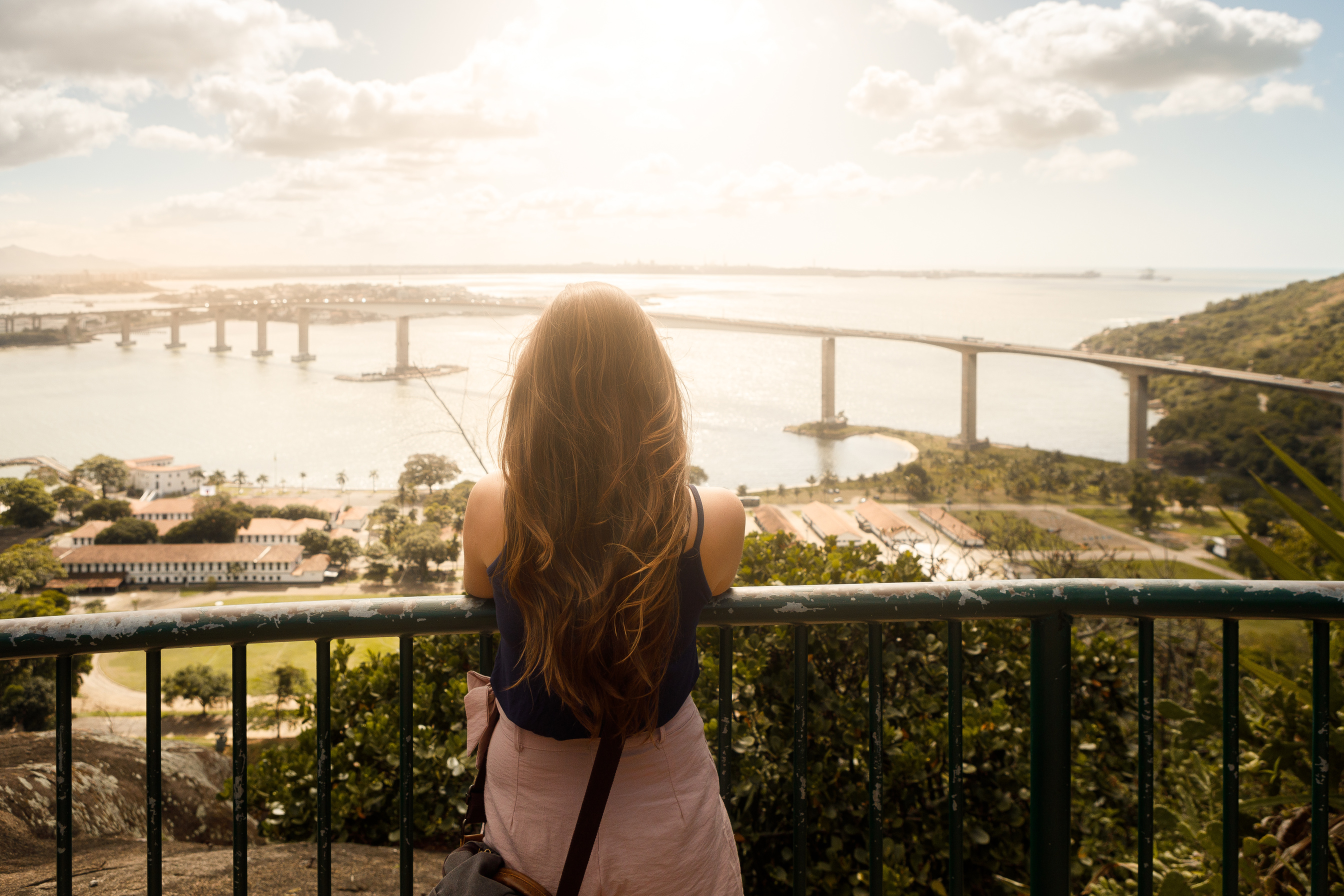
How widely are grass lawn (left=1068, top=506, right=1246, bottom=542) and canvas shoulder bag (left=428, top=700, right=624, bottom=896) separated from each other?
13.9m

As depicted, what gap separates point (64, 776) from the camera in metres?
1.07

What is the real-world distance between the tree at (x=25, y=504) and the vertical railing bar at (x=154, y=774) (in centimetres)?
1313

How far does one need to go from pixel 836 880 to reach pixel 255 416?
22.3m

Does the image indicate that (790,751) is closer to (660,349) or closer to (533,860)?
(533,860)

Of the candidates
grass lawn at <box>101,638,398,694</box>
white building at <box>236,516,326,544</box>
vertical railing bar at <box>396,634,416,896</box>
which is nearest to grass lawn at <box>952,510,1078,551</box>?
grass lawn at <box>101,638,398,694</box>

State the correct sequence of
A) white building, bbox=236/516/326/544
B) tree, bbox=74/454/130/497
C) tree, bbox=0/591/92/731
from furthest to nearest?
tree, bbox=74/454/130/497 < white building, bbox=236/516/326/544 < tree, bbox=0/591/92/731

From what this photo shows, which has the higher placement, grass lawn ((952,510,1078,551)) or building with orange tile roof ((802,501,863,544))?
building with orange tile roof ((802,501,863,544))

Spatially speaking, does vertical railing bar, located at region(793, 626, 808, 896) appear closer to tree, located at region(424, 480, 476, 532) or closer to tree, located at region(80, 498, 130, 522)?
tree, located at region(424, 480, 476, 532)

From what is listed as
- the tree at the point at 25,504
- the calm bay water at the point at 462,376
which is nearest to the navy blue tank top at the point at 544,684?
the calm bay water at the point at 462,376

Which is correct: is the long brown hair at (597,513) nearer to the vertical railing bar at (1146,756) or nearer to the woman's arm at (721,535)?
the woman's arm at (721,535)

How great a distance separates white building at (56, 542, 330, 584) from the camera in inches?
404

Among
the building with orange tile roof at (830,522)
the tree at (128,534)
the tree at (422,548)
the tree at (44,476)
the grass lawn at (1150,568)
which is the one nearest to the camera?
the building with orange tile roof at (830,522)

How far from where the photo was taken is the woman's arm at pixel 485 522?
3.43 ft

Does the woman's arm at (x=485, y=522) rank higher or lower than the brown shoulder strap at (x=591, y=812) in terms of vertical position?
higher
